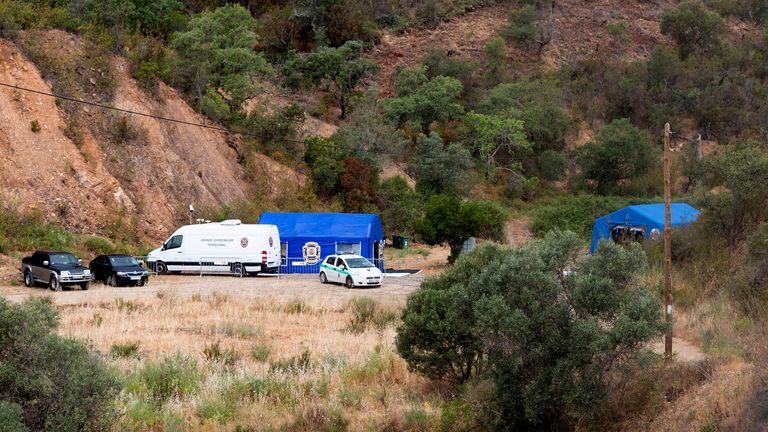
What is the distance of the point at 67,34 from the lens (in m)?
44.9

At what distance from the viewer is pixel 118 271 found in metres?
31.2

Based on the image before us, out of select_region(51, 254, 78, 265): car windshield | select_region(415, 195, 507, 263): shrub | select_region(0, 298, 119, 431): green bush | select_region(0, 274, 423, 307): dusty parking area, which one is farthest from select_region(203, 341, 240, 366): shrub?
select_region(415, 195, 507, 263): shrub

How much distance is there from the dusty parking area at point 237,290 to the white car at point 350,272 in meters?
0.37

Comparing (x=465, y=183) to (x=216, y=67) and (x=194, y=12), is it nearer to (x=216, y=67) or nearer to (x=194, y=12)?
(x=216, y=67)

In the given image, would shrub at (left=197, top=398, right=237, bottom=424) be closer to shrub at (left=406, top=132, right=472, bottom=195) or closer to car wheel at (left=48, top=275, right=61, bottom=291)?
car wheel at (left=48, top=275, right=61, bottom=291)

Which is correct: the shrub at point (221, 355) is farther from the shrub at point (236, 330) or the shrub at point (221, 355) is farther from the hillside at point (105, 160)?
the hillside at point (105, 160)

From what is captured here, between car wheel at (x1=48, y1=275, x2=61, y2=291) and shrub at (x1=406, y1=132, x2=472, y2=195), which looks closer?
car wheel at (x1=48, y1=275, x2=61, y2=291)

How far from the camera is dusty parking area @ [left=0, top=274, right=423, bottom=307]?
86.9 ft

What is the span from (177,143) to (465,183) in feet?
67.2

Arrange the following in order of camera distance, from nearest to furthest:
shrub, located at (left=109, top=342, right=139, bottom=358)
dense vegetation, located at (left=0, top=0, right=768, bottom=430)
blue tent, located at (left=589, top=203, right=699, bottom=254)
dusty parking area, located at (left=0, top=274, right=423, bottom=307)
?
dense vegetation, located at (left=0, top=0, right=768, bottom=430) < shrub, located at (left=109, top=342, right=139, bottom=358) < dusty parking area, located at (left=0, top=274, right=423, bottom=307) < blue tent, located at (left=589, top=203, right=699, bottom=254)

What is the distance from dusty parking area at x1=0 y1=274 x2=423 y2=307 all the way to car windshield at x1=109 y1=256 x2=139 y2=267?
0.94m

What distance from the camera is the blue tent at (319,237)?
37281mm

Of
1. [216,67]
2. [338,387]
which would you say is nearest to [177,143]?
[216,67]

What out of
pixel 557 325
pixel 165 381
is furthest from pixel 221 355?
pixel 557 325
